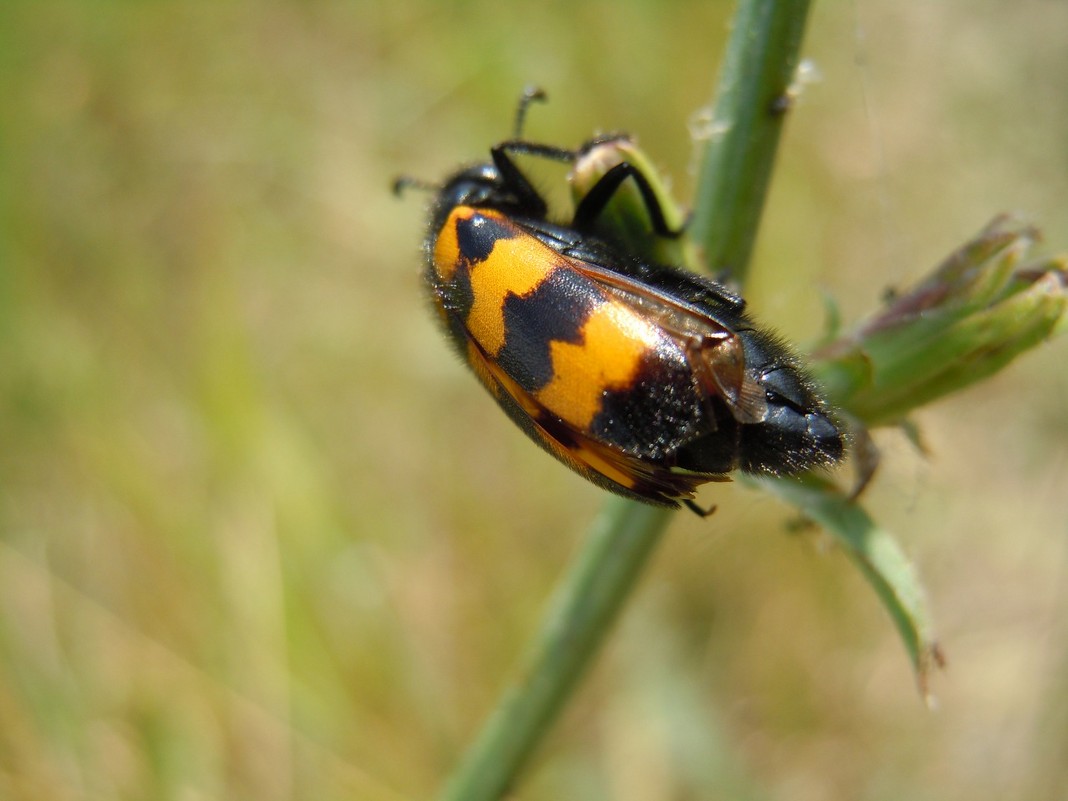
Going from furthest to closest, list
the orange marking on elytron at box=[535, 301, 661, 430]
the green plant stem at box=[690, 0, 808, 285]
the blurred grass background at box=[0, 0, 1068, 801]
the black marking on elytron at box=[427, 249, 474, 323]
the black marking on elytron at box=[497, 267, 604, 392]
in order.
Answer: the blurred grass background at box=[0, 0, 1068, 801] → the black marking on elytron at box=[427, 249, 474, 323] → the black marking on elytron at box=[497, 267, 604, 392] → the orange marking on elytron at box=[535, 301, 661, 430] → the green plant stem at box=[690, 0, 808, 285]

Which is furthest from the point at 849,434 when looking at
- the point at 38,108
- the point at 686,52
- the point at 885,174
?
the point at 38,108

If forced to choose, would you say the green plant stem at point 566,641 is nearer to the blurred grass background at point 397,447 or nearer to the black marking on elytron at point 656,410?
the black marking on elytron at point 656,410

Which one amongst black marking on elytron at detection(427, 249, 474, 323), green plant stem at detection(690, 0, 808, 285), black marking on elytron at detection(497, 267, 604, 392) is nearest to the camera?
green plant stem at detection(690, 0, 808, 285)

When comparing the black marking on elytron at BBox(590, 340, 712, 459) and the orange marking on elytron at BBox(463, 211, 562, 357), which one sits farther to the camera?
the orange marking on elytron at BBox(463, 211, 562, 357)

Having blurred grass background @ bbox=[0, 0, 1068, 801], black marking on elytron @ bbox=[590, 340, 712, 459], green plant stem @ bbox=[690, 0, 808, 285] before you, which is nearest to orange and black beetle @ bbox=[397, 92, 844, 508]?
black marking on elytron @ bbox=[590, 340, 712, 459]

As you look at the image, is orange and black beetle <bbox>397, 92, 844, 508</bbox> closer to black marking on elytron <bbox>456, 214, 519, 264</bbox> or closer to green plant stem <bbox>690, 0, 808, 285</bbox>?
black marking on elytron <bbox>456, 214, 519, 264</bbox>

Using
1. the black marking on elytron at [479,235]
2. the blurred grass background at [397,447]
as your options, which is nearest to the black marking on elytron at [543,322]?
the black marking on elytron at [479,235]

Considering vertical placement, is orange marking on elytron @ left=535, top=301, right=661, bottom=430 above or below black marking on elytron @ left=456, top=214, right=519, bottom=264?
below
